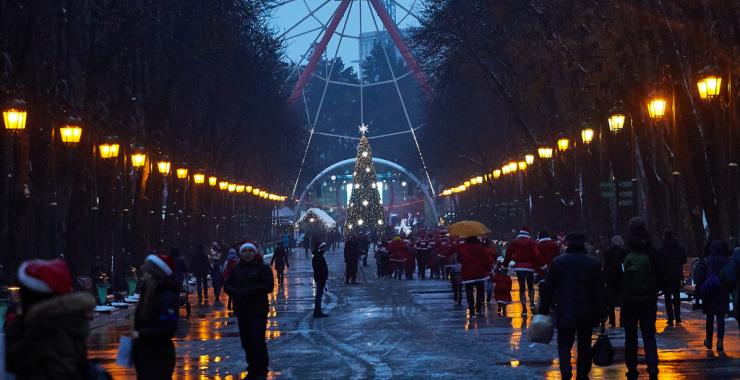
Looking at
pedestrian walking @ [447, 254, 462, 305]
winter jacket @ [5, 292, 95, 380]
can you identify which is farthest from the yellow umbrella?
winter jacket @ [5, 292, 95, 380]

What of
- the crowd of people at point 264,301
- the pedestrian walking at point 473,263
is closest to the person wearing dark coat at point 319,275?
the pedestrian walking at point 473,263

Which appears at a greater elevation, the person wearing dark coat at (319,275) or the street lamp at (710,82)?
the street lamp at (710,82)

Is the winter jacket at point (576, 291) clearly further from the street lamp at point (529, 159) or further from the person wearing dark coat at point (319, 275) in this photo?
the street lamp at point (529, 159)

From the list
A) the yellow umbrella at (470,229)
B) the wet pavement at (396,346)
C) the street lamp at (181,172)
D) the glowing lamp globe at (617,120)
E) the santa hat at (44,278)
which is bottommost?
the wet pavement at (396,346)

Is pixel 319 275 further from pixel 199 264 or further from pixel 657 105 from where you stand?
pixel 657 105

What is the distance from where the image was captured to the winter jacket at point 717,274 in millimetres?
19219

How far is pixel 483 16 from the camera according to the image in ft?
152

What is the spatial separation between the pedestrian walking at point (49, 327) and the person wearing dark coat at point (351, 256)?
37262 mm

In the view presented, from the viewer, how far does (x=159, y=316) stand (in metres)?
12.1

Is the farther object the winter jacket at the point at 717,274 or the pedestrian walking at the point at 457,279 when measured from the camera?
the pedestrian walking at the point at 457,279

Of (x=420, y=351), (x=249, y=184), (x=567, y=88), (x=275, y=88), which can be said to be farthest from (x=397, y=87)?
(x=420, y=351)

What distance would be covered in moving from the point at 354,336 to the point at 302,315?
6.95 metres

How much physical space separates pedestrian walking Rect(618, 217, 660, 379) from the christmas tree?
270 ft

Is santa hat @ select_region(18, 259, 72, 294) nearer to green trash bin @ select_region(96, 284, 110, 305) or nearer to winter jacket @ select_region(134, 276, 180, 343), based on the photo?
winter jacket @ select_region(134, 276, 180, 343)
